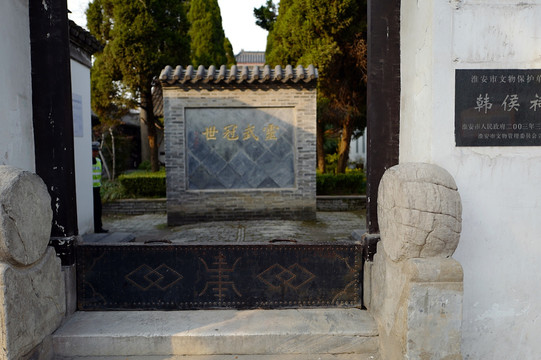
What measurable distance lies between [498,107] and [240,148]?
5.69m

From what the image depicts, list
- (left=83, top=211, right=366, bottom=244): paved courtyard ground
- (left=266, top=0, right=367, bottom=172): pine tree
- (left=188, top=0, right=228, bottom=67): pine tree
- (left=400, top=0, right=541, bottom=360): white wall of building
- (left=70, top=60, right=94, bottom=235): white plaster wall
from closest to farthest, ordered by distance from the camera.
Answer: (left=400, top=0, right=541, bottom=360): white wall of building → (left=70, top=60, right=94, bottom=235): white plaster wall → (left=83, top=211, right=366, bottom=244): paved courtyard ground → (left=266, top=0, right=367, bottom=172): pine tree → (left=188, top=0, right=228, bottom=67): pine tree

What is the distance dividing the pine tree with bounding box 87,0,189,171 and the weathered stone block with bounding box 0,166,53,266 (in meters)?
9.97

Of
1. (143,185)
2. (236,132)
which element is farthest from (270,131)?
(143,185)

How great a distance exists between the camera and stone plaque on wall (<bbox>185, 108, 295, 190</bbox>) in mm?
7660

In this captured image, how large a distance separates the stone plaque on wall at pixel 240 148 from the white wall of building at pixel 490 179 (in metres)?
5.32

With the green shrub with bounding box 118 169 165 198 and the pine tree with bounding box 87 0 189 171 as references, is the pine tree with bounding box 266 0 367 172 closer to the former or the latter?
the pine tree with bounding box 87 0 189 171

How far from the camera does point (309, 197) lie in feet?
25.6

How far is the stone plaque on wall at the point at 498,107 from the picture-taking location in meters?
2.40

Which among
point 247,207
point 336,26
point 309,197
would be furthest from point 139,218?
point 336,26

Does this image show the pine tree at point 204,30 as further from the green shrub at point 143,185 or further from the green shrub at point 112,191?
the green shrub at point 112,191

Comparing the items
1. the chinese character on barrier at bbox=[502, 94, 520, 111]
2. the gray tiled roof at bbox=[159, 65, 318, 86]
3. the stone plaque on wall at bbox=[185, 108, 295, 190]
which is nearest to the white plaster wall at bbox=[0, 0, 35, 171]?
the chinese character on barrier at bbox=[502, 94, 520, 111]

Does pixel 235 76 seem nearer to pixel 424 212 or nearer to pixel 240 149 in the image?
pixel 240 149

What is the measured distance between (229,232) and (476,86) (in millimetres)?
5069

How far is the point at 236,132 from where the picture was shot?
7.73 m
